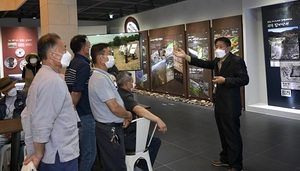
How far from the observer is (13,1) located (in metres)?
7.26

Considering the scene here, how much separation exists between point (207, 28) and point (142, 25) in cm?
323

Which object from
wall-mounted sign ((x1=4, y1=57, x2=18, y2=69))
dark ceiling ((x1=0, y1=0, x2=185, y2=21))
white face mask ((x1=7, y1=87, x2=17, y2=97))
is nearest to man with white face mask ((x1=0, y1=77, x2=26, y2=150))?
white face mask ((x1=7, y1=87, x2=17, y2=97))

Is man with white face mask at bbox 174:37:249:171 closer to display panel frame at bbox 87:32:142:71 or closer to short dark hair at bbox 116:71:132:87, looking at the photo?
short dark hair at bbox 116:71:132:87

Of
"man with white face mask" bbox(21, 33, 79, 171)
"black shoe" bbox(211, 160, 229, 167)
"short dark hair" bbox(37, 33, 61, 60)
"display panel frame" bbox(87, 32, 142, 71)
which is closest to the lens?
"man with white face mask" bbox(21, 33, 79, 171)

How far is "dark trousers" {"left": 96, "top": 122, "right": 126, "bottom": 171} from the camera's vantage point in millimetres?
2420

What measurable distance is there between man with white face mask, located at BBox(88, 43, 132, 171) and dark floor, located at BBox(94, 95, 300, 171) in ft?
3.97

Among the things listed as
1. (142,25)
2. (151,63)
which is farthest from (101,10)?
(151,63)

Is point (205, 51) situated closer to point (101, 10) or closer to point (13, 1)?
point (101, 10)

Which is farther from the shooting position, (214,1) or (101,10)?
(101,10)

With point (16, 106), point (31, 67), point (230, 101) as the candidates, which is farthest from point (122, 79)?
point (31, 67)

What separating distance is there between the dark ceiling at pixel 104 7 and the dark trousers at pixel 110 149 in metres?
6.30

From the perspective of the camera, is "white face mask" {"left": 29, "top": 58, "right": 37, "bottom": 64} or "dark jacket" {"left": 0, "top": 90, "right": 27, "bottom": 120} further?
"white face mask" {"left": 29, "top": 58, "right": 37, "bottom": 64}

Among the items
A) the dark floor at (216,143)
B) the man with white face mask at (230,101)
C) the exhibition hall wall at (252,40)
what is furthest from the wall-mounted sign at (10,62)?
the man with white face mask at (230,101)

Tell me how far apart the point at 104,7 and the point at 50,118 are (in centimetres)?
797
